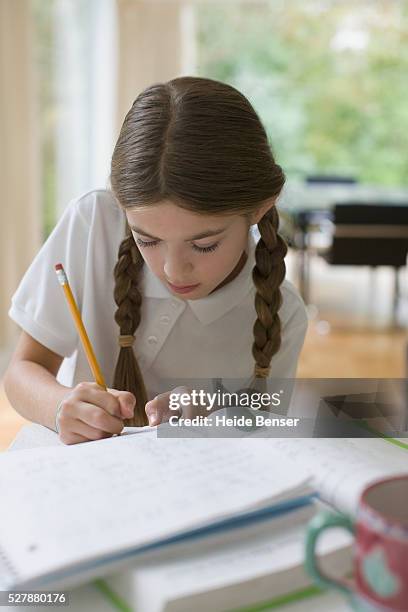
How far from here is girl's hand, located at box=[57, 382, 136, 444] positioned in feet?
2.70

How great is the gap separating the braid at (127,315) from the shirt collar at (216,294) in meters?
0.03

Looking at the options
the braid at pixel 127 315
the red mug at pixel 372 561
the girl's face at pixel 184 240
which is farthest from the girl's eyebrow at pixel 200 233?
the red mug at pixel 372 561

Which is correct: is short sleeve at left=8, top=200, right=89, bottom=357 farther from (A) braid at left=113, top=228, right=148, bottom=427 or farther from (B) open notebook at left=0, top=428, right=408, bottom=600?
(B) open notebook at left=0, top=428, right=408, bottom=600

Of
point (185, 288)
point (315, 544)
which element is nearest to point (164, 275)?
point (185, 288)

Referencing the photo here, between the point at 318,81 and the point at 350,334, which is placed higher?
Result: the point at 318,81

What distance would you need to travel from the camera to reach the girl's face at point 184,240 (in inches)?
36.0

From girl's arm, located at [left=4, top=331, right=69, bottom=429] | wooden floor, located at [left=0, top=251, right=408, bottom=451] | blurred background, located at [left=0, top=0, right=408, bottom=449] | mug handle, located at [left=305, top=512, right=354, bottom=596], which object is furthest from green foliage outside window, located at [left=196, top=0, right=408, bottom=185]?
mug handle, located at [left=305, top=512, right=354, bottom=596]

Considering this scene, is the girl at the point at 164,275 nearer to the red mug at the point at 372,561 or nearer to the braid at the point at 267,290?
the braid at the point at 267,290

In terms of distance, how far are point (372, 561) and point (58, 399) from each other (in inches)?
23.7

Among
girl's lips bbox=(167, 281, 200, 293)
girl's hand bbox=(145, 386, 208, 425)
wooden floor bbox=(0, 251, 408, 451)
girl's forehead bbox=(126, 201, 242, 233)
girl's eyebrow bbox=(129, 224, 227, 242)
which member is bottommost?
wooden floor bbox=(0, 251, 408, 451)

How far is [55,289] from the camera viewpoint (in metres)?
1.14

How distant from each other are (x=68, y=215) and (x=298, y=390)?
439 millimetres

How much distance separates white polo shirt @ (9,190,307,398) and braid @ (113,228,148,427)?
0.03 metres

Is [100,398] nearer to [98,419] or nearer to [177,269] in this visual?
[98,419]
